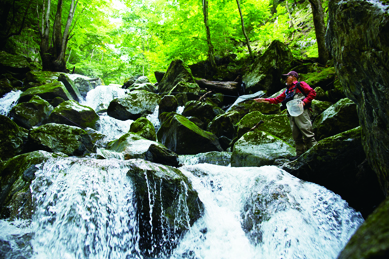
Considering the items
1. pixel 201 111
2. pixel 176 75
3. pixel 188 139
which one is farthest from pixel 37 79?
pixel 188 139

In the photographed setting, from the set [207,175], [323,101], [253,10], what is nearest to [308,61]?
[323,101]

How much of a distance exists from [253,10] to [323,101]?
1125 centimetres

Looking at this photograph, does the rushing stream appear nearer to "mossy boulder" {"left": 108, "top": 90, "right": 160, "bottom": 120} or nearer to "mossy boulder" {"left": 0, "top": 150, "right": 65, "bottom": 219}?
"mossy boulder" {"left": 0, "top": 150, "right": 65, "bottom": 219}

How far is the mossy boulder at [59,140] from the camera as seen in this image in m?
5.65

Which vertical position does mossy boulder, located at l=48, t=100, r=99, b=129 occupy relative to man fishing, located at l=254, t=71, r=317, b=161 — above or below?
above

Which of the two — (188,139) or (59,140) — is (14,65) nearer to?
(59,140)

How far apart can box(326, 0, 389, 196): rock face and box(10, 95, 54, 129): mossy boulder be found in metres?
10.1

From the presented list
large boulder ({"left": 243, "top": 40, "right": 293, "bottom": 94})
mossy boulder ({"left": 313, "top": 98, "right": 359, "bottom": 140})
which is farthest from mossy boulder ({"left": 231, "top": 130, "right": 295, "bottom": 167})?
large boulder ({"left": 243, "top": 40, "right": 293, "bottom": 94})

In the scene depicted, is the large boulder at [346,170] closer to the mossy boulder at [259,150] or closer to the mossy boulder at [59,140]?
the mossy boulder at [259,150]

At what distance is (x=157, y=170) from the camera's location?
13.3ft

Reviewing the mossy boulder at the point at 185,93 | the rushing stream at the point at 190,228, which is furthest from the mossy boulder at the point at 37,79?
the rushing stream at the point at 190,228

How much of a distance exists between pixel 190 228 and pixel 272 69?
10.1m

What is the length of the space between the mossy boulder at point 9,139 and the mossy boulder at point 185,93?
25.4 ft

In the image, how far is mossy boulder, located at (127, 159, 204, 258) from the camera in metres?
3.60
